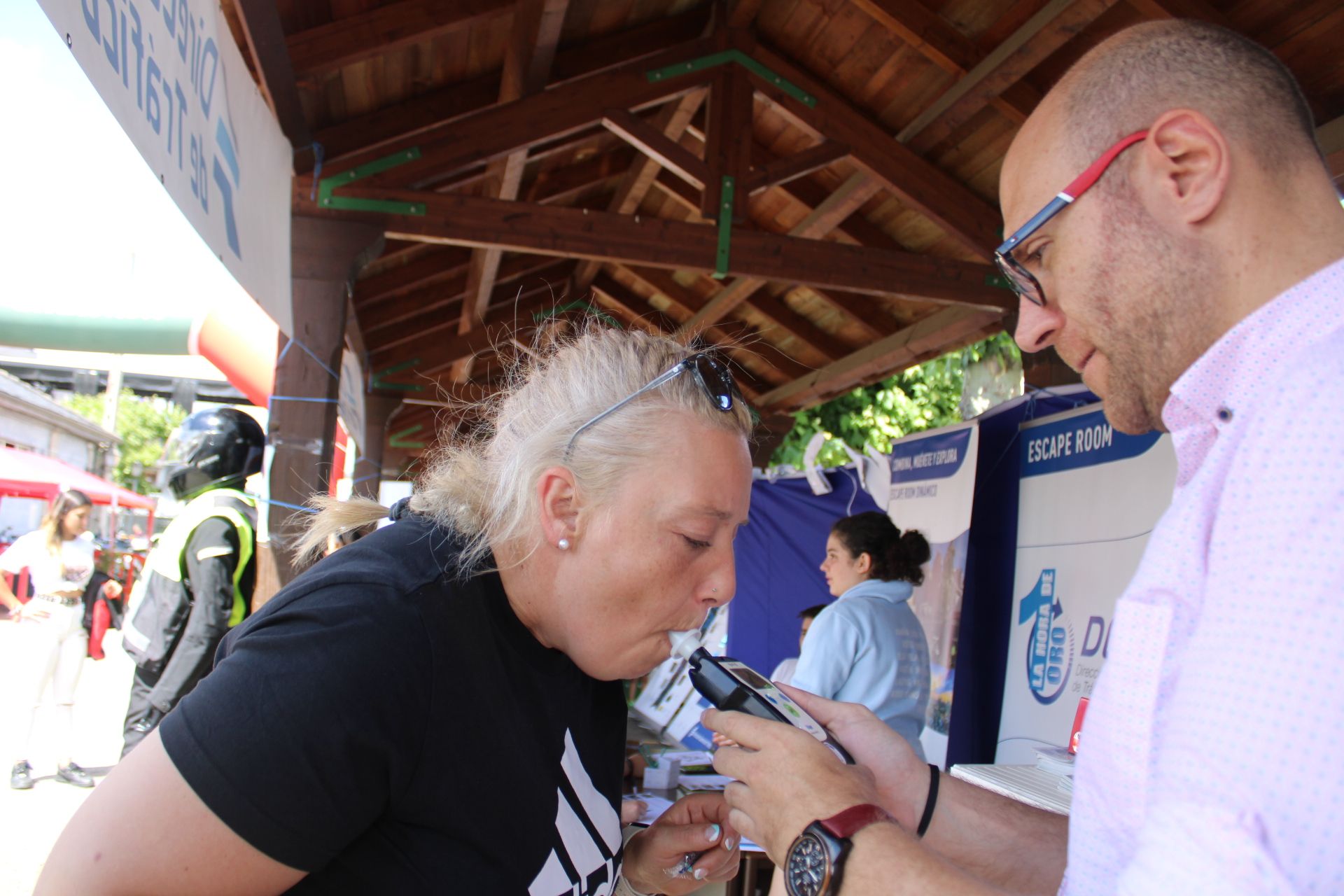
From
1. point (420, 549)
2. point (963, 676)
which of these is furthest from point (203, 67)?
point (963, 676)

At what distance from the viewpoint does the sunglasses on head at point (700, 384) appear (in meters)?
1.30

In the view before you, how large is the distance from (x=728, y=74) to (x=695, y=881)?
444cm

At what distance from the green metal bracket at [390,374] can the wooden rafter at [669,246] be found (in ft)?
13.6

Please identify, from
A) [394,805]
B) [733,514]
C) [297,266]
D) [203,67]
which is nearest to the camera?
[394,805]


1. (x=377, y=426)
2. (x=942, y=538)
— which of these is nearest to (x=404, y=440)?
(x=377, y=426)

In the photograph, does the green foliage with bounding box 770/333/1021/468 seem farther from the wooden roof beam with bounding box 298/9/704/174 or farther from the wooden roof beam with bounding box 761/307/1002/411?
the wooden roof beam with bounding box 298/9/704/174

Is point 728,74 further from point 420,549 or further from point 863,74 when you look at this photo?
point 420,549

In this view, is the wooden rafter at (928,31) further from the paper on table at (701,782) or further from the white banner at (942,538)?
the paper on table at (701,782)

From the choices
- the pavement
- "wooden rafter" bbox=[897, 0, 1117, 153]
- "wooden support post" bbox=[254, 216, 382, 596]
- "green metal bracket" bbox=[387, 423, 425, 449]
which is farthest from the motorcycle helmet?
"green metal bracket" bbox=[387, 423, 425, 449]

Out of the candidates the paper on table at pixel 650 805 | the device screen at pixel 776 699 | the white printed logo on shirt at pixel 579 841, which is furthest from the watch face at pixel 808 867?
the paper on table at pixel 650 805

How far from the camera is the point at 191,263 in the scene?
7.67 feet

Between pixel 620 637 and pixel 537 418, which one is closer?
pixel 620 637

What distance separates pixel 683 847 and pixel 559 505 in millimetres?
634

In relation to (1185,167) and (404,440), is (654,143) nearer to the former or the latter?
(1185,167)
